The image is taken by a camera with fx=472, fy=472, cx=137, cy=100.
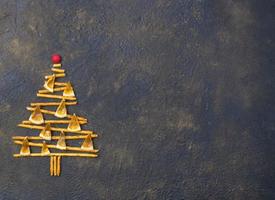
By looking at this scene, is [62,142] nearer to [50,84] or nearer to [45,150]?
[45,150]

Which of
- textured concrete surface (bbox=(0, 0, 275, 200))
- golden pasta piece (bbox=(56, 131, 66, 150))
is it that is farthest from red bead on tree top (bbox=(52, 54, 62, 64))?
golden pasta piece (bbox=(56, 131, 66, 150))

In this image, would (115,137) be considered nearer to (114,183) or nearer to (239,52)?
(114,183)

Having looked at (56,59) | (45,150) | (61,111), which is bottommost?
(45,150)

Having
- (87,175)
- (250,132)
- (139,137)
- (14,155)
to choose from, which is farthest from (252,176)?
(14,155)

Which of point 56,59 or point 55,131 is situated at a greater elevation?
point 56,59

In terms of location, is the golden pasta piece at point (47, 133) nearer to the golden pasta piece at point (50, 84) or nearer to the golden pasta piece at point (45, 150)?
the golden pasta piece at point (45, 150)

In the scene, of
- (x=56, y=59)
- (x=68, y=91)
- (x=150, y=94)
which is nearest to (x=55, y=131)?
(x=68, y=91)

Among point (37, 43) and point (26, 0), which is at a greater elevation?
point (26, 0)

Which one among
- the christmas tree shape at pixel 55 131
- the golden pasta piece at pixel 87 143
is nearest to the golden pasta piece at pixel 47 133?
the christmas tree shape at pixel 55 131
